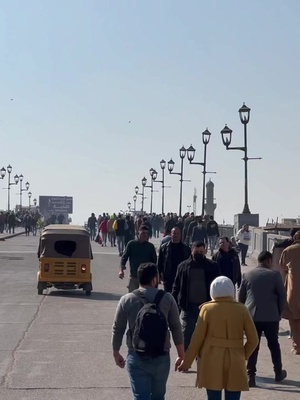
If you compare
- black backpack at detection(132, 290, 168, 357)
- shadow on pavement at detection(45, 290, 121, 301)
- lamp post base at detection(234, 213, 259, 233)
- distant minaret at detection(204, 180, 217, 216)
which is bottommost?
shadow on pavement at detection(45, 290, 121, 301)

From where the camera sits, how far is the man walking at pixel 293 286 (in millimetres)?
14188

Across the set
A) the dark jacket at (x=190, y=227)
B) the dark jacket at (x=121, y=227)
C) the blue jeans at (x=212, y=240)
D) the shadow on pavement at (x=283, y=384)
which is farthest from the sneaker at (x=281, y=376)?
the dark jacket at (x=121, y=227)

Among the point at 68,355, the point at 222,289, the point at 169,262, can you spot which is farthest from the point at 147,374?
the point at 169,262

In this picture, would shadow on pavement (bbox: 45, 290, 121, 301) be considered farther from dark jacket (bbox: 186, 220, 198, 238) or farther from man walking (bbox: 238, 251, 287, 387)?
dark jacket (bbox: 186, 220, 198, 238)

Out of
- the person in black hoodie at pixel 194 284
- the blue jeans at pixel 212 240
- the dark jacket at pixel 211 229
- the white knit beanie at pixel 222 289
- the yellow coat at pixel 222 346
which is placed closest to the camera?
the yellow coat at pixel 222 346

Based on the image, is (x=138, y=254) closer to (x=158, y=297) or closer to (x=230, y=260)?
(x=230, y=260)

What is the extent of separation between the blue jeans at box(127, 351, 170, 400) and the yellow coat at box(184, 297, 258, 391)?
0.44 meters

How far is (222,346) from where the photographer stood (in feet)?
27.5

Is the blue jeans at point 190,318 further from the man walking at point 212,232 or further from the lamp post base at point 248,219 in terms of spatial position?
the lamp post base at point 248,219

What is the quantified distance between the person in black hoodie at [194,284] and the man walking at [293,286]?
226 centimetres

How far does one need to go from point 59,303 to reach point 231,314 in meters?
13.3

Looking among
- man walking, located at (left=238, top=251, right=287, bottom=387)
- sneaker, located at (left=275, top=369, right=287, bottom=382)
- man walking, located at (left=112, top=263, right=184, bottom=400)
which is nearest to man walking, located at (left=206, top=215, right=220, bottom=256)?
sneaker, located at (left=275, top=369, right=287, bottom=382)

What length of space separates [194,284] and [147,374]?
4.44m

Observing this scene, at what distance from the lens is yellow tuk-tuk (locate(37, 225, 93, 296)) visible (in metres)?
23.4
